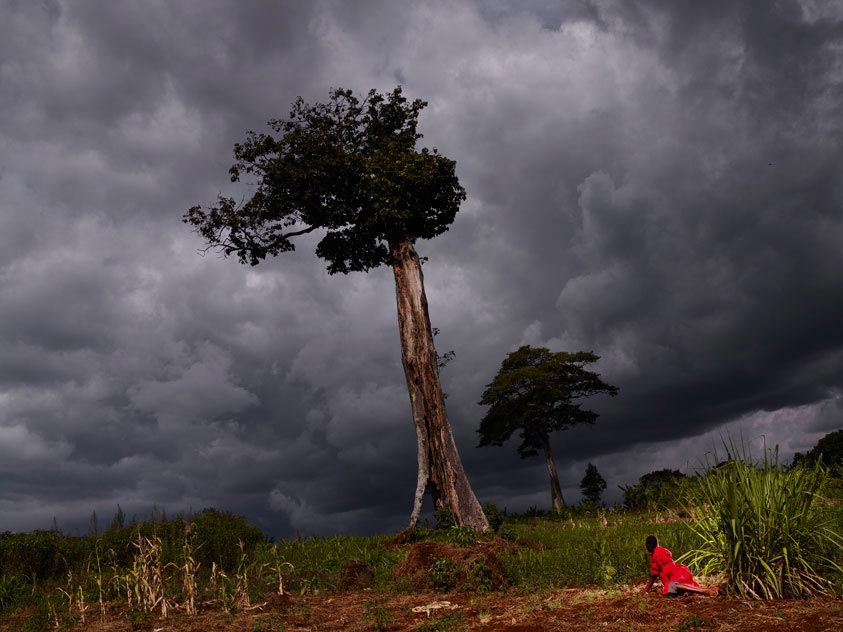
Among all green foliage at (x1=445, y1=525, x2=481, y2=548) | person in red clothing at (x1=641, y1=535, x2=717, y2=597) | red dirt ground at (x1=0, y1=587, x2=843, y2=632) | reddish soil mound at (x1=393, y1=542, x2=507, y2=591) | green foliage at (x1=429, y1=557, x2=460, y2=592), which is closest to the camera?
red dirt ground at (x1=0, y1=587, x2=843, y2=632)

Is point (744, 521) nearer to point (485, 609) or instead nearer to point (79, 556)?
point (485, 609)

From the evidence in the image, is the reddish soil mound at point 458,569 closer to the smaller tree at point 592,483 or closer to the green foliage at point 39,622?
the green foliage at point 39,622

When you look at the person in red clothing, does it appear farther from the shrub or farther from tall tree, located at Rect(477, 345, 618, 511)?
tall tree, located at Rect(477, 345, 618, 511)

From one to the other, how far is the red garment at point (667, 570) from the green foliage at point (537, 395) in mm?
25696

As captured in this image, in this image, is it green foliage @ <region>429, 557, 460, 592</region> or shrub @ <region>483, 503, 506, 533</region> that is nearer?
green foliage @ <region>429, 557, 460, 592</region>

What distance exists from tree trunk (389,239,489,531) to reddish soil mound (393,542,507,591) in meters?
5.85

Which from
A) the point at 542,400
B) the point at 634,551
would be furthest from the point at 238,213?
the point at 542,400

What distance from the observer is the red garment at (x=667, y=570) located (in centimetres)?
629

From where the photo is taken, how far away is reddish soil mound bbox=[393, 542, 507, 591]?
8086 millimetres

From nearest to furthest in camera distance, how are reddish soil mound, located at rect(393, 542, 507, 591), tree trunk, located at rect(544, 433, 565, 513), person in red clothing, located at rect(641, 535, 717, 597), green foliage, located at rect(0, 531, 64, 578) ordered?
1. person in red clothing, located at rect(641, 535, 717, 597)
2. reddish soil mound, located at rect(393, 542, 507, 591)
3. green foliage, located at rect(0, 531, 64, 578)
4. tree trunk, located at rect(544, 433, 565, 513)

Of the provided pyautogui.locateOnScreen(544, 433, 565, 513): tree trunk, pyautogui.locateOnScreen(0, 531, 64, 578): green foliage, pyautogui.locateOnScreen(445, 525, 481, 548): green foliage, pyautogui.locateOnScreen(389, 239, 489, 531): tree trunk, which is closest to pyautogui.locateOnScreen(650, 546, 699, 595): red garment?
pyautogui.locateOnScreen(445, 525, 481, 548): green foliage

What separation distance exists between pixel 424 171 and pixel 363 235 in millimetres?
3053

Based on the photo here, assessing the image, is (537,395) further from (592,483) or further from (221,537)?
(221,537)

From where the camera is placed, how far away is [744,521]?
628cm
